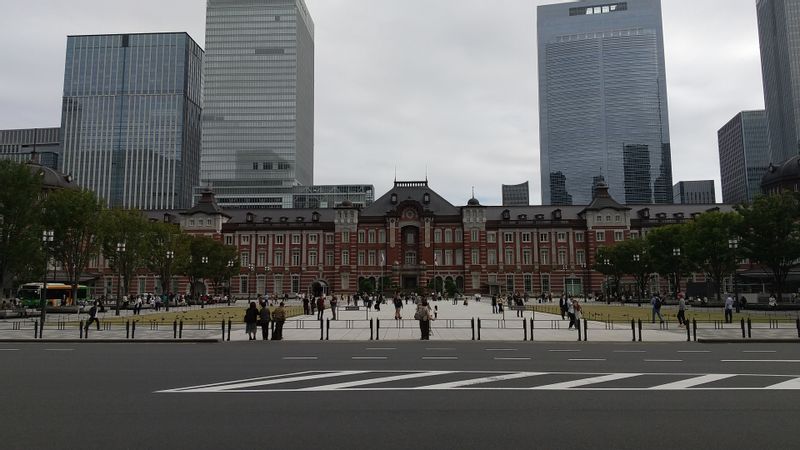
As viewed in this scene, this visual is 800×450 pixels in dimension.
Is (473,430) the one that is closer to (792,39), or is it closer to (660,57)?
(660,57)

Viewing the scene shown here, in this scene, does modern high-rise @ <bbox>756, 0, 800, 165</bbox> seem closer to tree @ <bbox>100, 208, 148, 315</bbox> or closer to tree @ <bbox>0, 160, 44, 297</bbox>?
tree @ <bbox>100, 208, 148, 315</bbox>

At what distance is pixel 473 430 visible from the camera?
8.47 meters

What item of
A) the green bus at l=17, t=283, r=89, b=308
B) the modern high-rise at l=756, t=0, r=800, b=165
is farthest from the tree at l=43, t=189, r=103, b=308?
the modern high-rise at l=756, t=0, r=800, b=165

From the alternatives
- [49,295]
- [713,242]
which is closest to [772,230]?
[713,242]

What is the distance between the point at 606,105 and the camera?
179m

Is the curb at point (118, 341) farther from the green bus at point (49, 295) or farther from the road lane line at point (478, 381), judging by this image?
the green bus at point (49, 295)

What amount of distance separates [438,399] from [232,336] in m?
18.3

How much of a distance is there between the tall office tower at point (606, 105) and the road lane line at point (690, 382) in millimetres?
174189

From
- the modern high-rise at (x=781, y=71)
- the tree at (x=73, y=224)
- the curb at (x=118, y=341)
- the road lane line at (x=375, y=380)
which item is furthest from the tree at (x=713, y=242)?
the modern high-rise at (x=781, y=71)

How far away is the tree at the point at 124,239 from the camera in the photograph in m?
55.3

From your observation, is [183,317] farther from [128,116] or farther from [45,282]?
[128,116]

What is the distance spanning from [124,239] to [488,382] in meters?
52.9

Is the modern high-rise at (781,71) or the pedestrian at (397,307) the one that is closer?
the pedestrian at (397,307)

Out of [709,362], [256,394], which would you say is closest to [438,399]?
[256,394]
